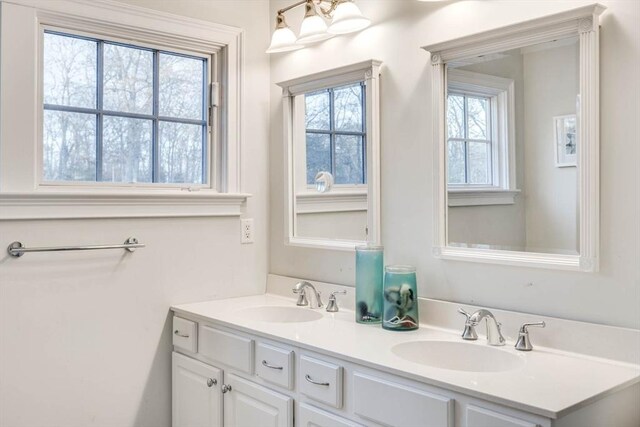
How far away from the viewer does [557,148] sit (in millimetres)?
1655

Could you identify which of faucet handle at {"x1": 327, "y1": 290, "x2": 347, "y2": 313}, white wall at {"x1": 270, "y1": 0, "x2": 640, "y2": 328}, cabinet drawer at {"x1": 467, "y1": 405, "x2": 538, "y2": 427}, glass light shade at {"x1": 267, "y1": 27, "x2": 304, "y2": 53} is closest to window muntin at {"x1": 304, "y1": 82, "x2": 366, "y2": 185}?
white wall at {"x1": 270, "y1": 0, "x2": 640, "y2": 328}

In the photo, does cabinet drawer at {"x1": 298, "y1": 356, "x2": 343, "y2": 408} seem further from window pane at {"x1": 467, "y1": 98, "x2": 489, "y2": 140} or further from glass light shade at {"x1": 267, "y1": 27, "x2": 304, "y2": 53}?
glass light shade at {"x1": 267, "y1": 27, "x2": 304, "y2": 53}

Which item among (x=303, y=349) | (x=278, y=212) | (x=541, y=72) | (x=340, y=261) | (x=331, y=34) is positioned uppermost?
(x=331, y=34)

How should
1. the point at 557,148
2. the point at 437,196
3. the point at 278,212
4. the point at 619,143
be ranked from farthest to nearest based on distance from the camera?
the point at 278,212
the point at 437,196
the point at 557,148
the point at 619,143

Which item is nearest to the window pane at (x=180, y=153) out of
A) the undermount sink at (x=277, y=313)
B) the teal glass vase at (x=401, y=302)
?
the undermount sink at (x=277, y=313)

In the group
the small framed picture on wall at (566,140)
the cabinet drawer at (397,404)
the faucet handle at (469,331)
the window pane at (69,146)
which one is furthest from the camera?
the window pane at (69,146)

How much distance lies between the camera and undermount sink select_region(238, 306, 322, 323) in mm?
2287

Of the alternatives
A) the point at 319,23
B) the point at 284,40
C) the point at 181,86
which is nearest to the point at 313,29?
the point at 319,23

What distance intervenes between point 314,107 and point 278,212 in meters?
0.50

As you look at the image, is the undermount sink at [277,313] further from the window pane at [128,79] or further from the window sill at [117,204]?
the window pane at [128,79]

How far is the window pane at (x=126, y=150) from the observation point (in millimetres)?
2256

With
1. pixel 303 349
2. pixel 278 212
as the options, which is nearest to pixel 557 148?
pixel 303 349

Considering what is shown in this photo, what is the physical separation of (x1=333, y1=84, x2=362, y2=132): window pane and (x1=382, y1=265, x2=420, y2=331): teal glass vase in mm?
609

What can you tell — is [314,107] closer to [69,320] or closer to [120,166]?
[120,166]
